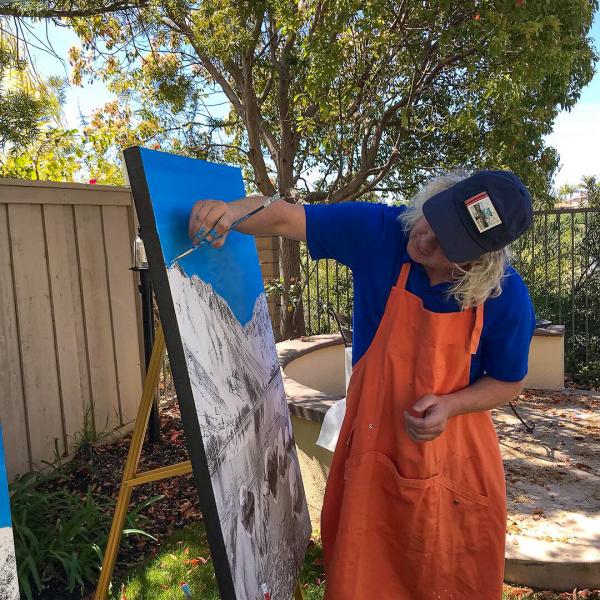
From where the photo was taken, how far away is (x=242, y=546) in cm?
140

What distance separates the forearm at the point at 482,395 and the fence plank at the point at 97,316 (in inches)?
126

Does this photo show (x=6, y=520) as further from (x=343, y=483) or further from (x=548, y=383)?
(x=548, y=383)

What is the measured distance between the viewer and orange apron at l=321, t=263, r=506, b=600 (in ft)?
5.38

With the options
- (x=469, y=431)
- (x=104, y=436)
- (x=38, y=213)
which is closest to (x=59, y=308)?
(x=38, y=213)

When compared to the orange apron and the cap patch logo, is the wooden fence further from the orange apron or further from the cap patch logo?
the cap patch logo

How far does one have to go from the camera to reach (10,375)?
3553mm

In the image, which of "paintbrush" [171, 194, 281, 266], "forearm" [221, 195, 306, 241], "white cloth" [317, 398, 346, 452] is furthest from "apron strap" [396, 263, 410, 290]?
"white cloth" [317, 398, 346, 452]

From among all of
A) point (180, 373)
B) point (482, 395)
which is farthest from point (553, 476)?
point (180, 373)

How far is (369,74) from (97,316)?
4120 mm

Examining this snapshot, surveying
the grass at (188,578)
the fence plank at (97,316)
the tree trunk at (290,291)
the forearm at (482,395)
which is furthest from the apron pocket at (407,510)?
the tree trunk at (290,291)

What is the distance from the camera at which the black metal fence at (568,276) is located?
7.04 m

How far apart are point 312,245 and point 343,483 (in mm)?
735

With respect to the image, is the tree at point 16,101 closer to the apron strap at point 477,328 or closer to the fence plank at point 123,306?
the fence plank at point 123,306

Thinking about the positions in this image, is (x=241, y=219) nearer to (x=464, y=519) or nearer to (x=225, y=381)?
(x=225, y=381)
